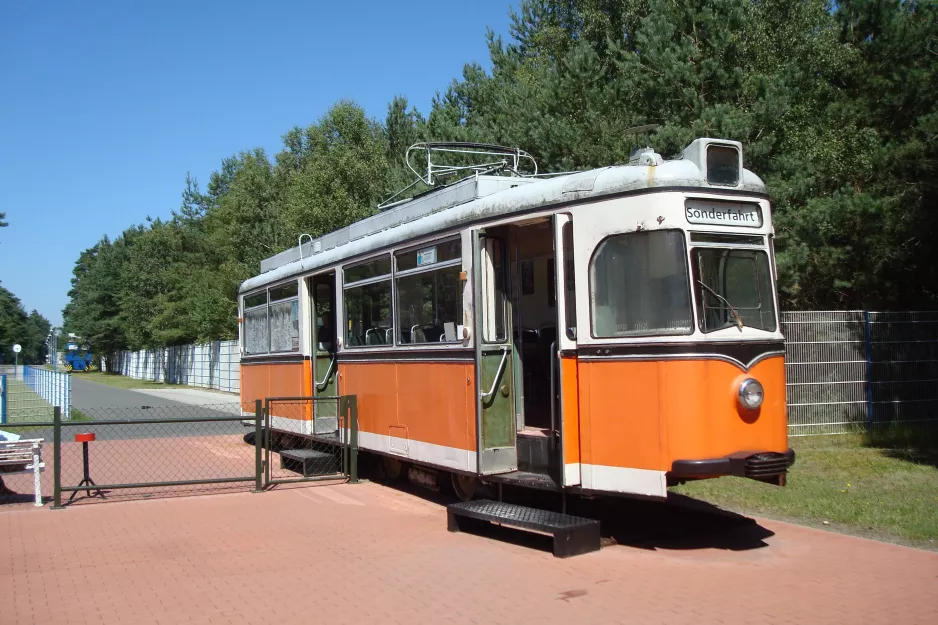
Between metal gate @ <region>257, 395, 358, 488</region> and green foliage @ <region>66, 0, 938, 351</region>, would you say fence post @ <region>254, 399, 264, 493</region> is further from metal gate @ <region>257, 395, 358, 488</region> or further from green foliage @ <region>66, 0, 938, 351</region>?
green foliage @ <region>66, 0, 938, 351</region>

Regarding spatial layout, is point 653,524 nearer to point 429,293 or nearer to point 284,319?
point 429,293

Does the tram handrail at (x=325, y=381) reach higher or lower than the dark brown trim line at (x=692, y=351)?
lower

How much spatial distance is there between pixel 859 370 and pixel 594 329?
9024 millimetres

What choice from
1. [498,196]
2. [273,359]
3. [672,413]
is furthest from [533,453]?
[273,359]

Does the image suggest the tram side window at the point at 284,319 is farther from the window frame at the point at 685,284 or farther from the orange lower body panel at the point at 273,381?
the window frame at the point at 685,284

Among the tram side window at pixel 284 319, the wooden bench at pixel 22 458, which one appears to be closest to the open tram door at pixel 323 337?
the tram side window at pixel 284 319

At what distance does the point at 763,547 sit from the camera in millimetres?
7770

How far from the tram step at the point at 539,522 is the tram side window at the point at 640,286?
1660mm

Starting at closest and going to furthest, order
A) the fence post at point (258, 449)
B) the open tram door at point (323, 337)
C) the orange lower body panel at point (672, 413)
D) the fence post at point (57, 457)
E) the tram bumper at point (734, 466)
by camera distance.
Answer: the tram bumper at point (734, 466)
the orange lower body panel at point (672, 413)
the fence post at point (57, 457)
the fence post at point (258, 449)
the open tram door at point (323, 337)

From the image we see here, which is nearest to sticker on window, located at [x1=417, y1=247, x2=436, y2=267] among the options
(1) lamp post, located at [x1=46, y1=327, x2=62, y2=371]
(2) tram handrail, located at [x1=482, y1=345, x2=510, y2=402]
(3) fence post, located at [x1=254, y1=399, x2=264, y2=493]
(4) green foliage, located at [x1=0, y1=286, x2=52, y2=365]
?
(2) tram handrail, located at [x1=482, y1=345, x2=510, y2=402]

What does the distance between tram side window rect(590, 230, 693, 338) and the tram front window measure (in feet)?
0.51

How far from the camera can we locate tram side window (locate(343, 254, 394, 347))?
1063cm

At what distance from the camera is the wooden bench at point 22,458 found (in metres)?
10.3

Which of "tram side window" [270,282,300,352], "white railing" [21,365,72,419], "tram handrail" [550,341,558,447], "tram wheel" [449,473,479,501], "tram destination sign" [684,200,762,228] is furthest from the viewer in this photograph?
"white railing" [21,365,72,419]
